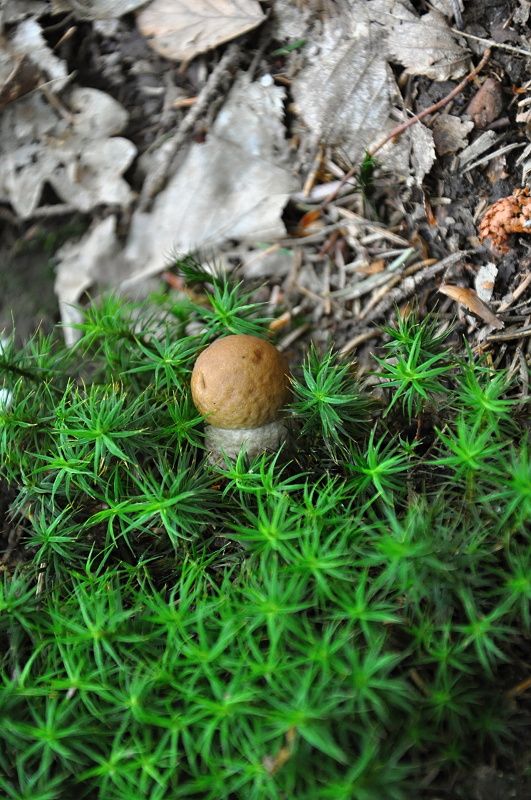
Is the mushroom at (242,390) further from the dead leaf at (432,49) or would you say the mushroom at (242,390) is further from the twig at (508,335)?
the dead leaf at (432,49)

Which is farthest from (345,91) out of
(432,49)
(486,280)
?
(486,280)

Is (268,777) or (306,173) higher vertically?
(306,173)

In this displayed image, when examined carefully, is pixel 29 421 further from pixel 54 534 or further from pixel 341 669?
pixel 341 669

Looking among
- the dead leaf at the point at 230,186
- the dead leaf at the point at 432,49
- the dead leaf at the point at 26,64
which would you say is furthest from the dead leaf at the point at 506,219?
the dead leaf at the point at 26,64

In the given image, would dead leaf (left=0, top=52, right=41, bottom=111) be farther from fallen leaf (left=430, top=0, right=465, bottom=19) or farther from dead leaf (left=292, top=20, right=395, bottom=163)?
fallen leaf (left=430, top=0, right=465, bottom=19)

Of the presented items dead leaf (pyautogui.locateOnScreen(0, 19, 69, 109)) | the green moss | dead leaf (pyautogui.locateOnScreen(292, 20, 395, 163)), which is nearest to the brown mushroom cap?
the green moss

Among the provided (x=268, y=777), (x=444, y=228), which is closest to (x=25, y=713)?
(x=268, y=777)
